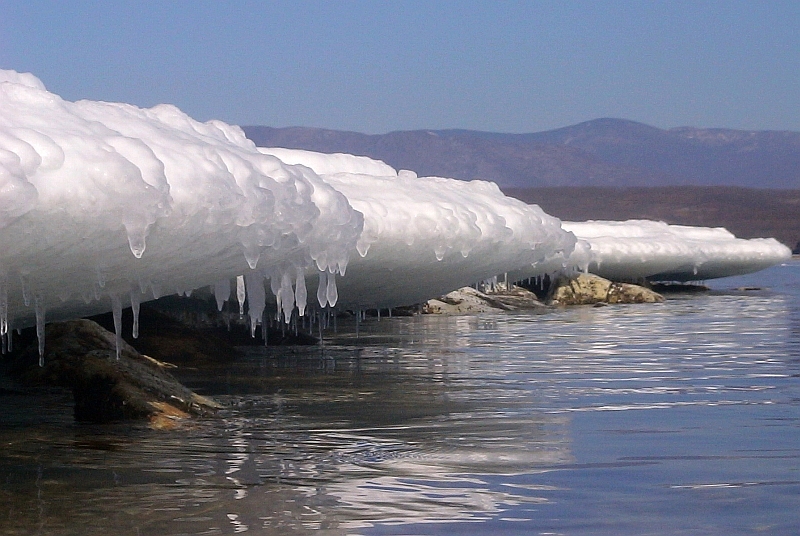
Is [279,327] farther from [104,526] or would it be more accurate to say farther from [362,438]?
[104,526]

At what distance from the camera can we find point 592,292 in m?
24.6

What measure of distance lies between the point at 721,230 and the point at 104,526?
30.0 m

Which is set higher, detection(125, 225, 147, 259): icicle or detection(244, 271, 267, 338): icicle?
detection(125, 225, 147, 259): icicle

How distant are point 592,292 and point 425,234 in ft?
43.9

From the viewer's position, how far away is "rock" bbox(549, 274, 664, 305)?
2425cm

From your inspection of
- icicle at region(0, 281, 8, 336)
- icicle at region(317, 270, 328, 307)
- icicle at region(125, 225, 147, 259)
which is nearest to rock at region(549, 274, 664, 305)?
icicle at region(317, 270, 328, 307)

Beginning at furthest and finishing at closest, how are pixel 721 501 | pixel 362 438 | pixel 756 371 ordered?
pixel 756 371, pixel 362 438, pixel 721 501

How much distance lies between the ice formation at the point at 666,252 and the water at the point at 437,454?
1170cm

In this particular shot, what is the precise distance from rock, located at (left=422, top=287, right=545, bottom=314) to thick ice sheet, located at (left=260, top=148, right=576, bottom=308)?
594cm

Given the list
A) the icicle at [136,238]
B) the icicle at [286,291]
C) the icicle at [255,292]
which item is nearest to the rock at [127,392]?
the icicle at [255,292]

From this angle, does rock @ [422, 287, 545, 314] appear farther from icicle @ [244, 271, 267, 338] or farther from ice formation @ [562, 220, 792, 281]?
icicle @ [244, 271, 267, 338]

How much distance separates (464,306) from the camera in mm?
21750

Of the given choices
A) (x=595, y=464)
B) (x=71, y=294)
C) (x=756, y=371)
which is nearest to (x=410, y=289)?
(x=756, y=371)

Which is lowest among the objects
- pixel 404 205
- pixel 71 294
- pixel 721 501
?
pixel 721 501
